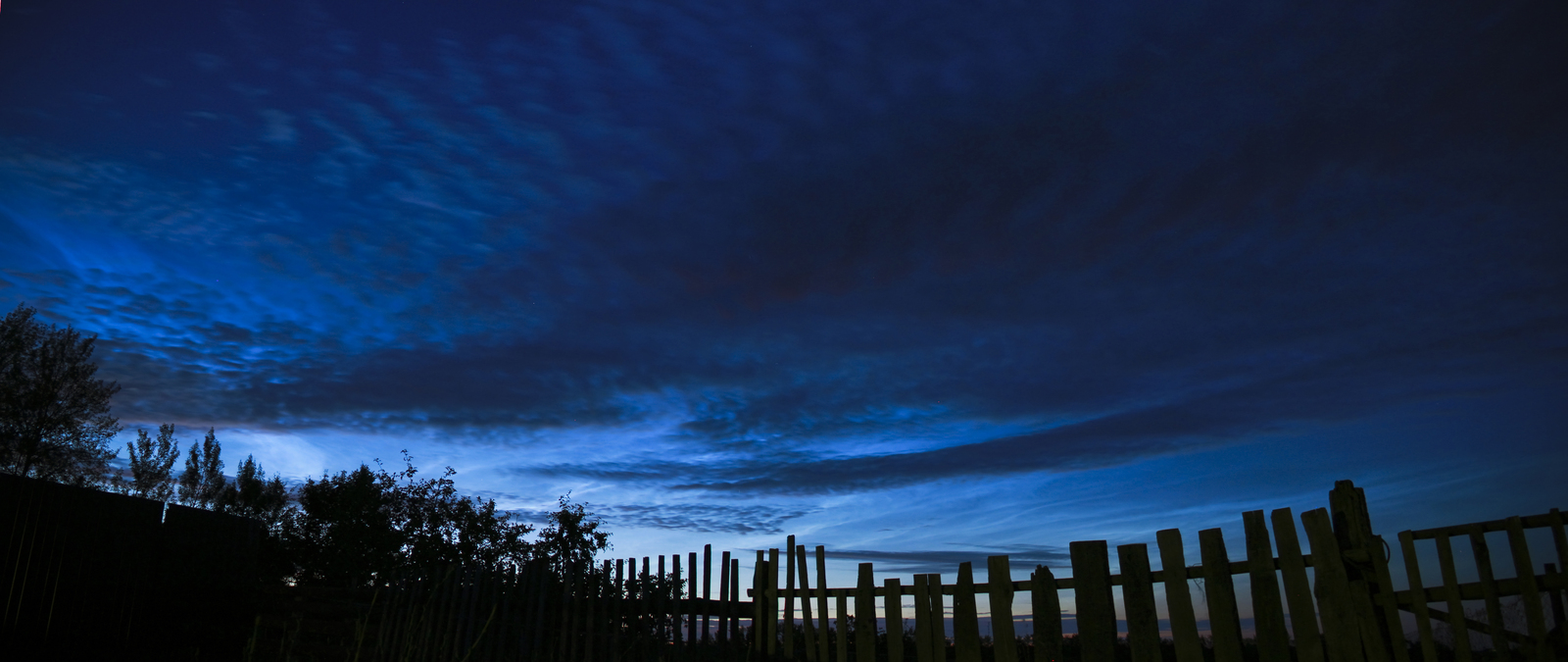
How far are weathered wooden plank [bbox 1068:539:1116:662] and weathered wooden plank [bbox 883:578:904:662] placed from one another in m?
1.92

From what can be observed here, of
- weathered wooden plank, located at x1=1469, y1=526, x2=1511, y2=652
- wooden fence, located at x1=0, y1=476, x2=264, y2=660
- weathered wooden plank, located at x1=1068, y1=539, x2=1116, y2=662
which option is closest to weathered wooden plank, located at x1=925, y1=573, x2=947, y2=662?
weathered wooden plank, located at x1=1068, y1=539, x2=1116, y2=662

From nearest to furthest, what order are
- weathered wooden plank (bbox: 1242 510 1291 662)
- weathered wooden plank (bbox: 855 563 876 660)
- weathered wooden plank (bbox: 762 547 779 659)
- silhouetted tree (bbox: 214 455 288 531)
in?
1. weathered wooden plank (bbox: 1242 510 1291 662)
2. weathered wooden plank (bbox: 855 563 876 660)
3. weathered wooden plank (bbox: 762 547 779 659)
4. silhouetted tree (bbox: 214 455 288 531)

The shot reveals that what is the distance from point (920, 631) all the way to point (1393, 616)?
354 cm

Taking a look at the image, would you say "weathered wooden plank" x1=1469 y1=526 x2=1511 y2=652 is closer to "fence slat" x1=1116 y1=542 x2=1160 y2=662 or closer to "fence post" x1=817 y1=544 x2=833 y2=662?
"fence slat" x1=1116 y1=542 x2=1160 y2=662

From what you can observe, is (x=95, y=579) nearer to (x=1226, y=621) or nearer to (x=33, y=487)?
(x=33, y=487)

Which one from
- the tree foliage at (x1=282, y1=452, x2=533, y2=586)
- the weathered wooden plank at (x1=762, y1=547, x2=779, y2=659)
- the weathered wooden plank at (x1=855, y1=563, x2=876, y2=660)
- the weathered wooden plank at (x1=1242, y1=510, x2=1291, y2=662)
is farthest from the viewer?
the tree foliage at (x1=282, y1=452, x2=533, y2=586)

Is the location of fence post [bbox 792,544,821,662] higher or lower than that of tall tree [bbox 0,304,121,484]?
lower

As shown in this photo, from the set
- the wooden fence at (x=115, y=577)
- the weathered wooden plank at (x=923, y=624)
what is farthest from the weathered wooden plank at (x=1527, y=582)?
the wooden fence at (x=115, y=577)

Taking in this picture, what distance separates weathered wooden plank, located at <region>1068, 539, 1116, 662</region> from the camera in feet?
18.2

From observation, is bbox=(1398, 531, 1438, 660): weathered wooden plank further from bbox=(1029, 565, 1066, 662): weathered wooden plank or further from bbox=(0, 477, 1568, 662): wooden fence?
bbox=(1029, 565, 1066, 662): weathered wooden plank

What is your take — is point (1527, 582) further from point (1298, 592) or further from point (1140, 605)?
point (1140, 605)

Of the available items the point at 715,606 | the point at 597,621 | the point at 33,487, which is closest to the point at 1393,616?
the point at 715,606

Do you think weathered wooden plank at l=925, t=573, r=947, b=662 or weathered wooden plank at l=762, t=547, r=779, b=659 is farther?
weathered wooden plank at l=762, t=547, r=779, b=659

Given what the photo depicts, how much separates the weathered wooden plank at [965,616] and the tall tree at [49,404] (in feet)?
108
